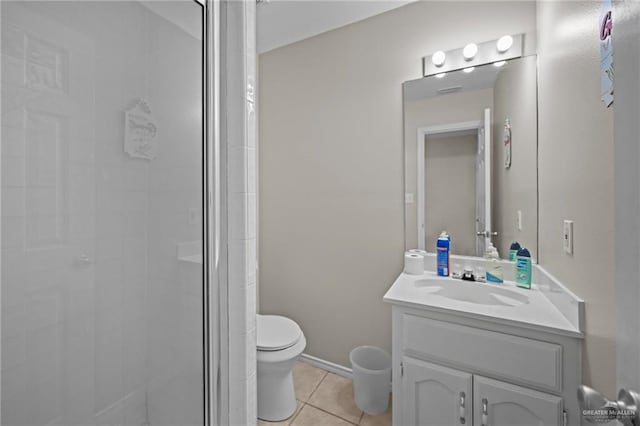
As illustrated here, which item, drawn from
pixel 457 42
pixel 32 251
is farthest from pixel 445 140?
pixel 32 251

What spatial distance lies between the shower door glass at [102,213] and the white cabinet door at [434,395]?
0.86 metres

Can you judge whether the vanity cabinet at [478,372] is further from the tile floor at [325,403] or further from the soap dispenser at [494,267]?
the soap dispenser at [494,267]

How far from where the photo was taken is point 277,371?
1523mm

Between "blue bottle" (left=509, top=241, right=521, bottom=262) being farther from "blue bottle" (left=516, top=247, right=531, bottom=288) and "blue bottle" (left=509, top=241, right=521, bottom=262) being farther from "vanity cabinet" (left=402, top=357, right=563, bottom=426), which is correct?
"vanity cabinet" (left=402, top=357, right=563, bottom=426)

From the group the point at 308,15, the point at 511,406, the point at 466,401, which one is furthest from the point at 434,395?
the point at 308,15

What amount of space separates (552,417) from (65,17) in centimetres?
180

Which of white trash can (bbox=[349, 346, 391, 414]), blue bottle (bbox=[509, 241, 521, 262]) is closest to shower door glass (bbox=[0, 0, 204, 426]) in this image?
white trash can (bbox=[349, 346, 391, 414])

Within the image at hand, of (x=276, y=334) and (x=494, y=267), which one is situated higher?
(x=494, y=267)

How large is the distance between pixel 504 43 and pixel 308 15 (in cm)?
119

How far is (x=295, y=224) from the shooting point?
86.0 inches

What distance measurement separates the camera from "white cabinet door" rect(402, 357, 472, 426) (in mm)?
1146

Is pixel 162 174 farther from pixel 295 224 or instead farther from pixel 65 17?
pixel 295 224

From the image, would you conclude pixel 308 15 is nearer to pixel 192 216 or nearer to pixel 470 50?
pixel 470 50

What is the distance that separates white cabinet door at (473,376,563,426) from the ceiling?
2043 millimetres
